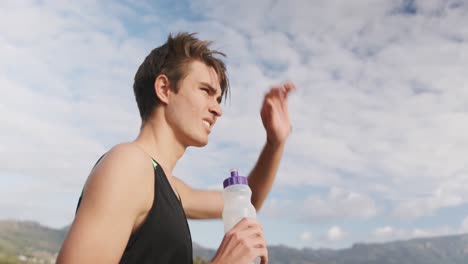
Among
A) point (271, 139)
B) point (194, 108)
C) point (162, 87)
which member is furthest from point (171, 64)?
point (271, 139)

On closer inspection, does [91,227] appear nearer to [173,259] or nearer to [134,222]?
[134,222]

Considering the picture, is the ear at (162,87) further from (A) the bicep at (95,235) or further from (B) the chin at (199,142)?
(A) the bicep at (95,235)

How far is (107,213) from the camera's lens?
334cm

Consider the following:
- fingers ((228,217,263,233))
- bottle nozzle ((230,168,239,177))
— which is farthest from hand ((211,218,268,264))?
bottle nozzle ((230,168,239,177))

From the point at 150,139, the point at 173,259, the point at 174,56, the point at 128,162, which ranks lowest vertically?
the point at 173,259

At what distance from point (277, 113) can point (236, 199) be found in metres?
1.73

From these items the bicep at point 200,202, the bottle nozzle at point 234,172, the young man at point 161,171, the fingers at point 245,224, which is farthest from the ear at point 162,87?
the fingers at point 245,224

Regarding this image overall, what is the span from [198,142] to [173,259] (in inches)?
49.2

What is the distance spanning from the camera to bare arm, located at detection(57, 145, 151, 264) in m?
3.23

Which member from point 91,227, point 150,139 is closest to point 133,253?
point 91,227

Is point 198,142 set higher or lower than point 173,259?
higher

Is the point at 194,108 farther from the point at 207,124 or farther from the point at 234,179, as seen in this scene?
the point at 234,179

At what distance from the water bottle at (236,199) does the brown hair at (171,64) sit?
1324 mm

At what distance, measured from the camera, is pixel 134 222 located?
3613 mm
